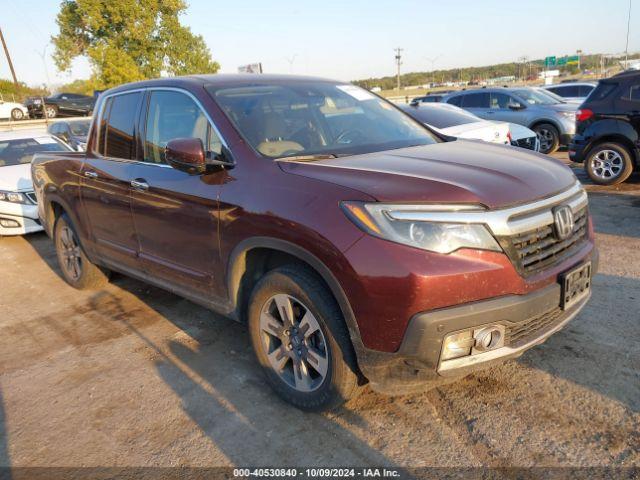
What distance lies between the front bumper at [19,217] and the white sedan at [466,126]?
5.43 metres

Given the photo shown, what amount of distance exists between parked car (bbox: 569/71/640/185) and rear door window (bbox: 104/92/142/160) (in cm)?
715

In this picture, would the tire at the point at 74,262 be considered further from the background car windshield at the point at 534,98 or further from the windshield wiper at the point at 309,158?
the background car windshield at the point at 534,98

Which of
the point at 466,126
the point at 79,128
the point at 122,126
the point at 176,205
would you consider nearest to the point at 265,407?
the point at 176,205

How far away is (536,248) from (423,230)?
0.61 metres

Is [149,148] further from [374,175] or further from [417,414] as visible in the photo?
[417,414]

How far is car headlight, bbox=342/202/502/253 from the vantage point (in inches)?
91.7

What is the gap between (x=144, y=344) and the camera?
397 cm

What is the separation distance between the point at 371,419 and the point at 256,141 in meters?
1.73

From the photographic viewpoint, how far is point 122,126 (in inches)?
166

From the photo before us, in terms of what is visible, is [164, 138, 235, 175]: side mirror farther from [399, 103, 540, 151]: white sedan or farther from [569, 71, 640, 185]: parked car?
[569, 71, 640, 185]: parked car

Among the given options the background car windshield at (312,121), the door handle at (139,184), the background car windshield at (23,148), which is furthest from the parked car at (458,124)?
the background car windshield at (23,148)

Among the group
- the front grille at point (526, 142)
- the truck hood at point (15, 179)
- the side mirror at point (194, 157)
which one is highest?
the side mirror at point (194, 157)

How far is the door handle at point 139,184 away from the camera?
3658 mm

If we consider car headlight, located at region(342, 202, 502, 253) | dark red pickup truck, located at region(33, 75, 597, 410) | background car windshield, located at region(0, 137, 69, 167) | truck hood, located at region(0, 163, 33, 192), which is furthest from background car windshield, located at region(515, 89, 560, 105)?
car headlight, located at region(342, 202, 502, 253)
